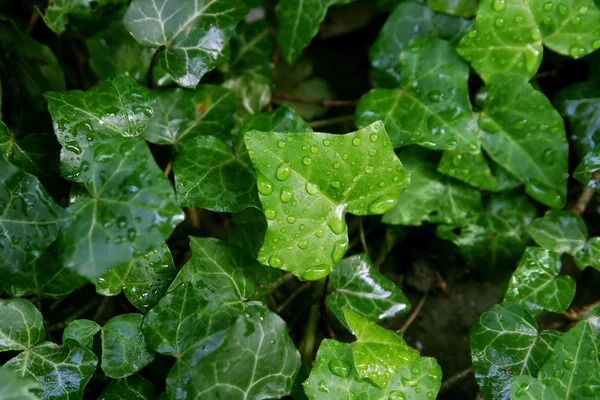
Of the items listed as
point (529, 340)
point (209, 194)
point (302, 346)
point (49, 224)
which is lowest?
point (302, 346)

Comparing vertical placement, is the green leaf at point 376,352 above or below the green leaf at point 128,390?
above

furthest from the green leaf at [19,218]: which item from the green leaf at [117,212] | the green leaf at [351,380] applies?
the green leaf at [351,380]

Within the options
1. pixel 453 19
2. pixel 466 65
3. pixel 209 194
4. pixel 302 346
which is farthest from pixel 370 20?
pixel 302 346

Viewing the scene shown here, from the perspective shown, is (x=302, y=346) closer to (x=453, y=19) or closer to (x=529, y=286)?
→ (x=529, y=286)

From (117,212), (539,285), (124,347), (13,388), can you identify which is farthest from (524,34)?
(13,388)

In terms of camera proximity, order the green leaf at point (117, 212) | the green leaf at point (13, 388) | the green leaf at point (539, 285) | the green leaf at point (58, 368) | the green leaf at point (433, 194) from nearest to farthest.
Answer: the green leaf at point (13, 388) → the green leaf at point (117, 212) → the green leaf at point (58, 368) → the green leaf at point (539, 285) → the green leaf at point (433, 194)

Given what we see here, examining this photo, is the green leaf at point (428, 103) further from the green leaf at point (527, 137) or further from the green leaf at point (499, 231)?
the green leaf at point (499, 231)

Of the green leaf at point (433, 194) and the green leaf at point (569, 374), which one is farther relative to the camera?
the green leaf at point (433, 194)
